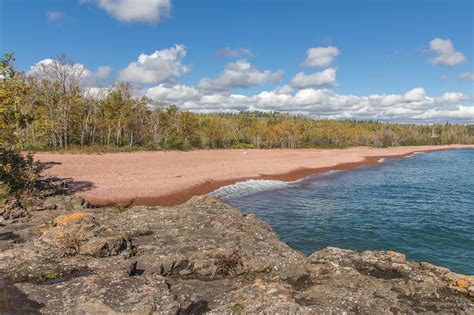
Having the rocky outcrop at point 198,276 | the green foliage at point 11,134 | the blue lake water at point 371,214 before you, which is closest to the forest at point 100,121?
the green foliage at point 11,134

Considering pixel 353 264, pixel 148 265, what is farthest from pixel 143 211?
pixel 353 264

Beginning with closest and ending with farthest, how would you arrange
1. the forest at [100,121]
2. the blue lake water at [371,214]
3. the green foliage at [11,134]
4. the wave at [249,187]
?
the green foliage at [11,134] < the blue lake water at [371,214] < the wave at [249,187] < the forest at [100,121]

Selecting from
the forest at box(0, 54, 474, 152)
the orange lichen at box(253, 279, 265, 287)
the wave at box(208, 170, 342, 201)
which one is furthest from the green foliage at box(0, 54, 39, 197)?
the wave at box(208, 170, 342, 201)

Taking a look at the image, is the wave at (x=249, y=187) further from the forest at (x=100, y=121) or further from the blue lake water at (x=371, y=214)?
the forest at (x=100, y=121)

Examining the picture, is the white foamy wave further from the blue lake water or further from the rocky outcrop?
the rocky outcrop

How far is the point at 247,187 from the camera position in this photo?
42.9m

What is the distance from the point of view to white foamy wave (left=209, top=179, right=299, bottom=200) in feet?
126

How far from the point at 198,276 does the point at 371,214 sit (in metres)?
23.8

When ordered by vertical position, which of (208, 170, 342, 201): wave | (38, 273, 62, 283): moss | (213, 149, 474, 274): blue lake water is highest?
(38, 273, 62, 283): moss

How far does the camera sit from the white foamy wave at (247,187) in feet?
126

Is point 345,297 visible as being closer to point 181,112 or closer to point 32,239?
point 32,239

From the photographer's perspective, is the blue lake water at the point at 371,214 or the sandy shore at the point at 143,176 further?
the sandy shore at the point at 143,176

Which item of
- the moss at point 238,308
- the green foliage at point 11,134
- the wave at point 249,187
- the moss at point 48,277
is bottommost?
the wave at point 249,187

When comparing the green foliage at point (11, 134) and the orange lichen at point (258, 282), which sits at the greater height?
the green foliage at point (11, 134)
